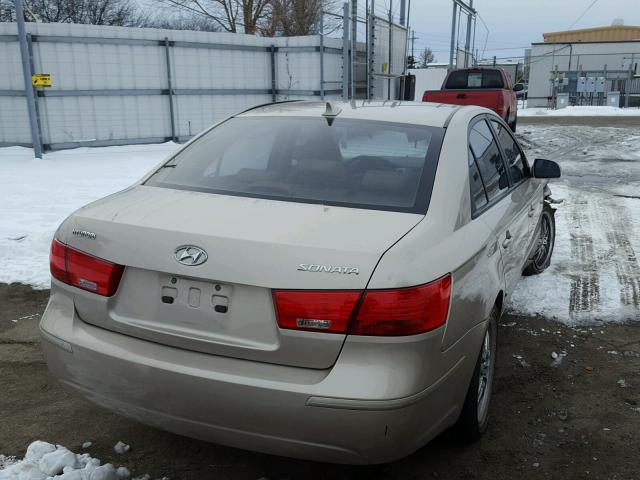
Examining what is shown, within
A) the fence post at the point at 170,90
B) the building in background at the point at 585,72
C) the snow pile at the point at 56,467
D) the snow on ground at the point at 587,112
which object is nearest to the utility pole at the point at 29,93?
the fence post at the point at 170,90

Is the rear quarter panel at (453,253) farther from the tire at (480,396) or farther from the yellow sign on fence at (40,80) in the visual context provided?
the yellow sign on fence at (40,80)

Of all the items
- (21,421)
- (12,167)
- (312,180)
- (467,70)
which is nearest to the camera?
(312,180)

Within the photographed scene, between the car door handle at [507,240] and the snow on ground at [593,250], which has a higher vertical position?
the car door handle at [507,240]

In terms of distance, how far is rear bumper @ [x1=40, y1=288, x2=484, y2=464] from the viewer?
2.07m

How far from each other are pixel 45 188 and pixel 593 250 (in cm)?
733

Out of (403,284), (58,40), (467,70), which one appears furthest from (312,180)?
(467,70)

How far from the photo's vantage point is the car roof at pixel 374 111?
3242 mm

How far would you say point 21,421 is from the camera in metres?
3.10

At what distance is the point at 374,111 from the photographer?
3375mm

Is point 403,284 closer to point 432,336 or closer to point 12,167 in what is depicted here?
point 432,336

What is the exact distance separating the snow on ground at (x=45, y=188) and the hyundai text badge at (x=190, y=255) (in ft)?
11.0

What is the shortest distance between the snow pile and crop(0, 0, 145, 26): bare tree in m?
36.1

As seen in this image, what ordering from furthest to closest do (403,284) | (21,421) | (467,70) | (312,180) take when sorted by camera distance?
(467,70)
(21,421)
(312,180)
(403,284)

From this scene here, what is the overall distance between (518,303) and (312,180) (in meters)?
2.62
